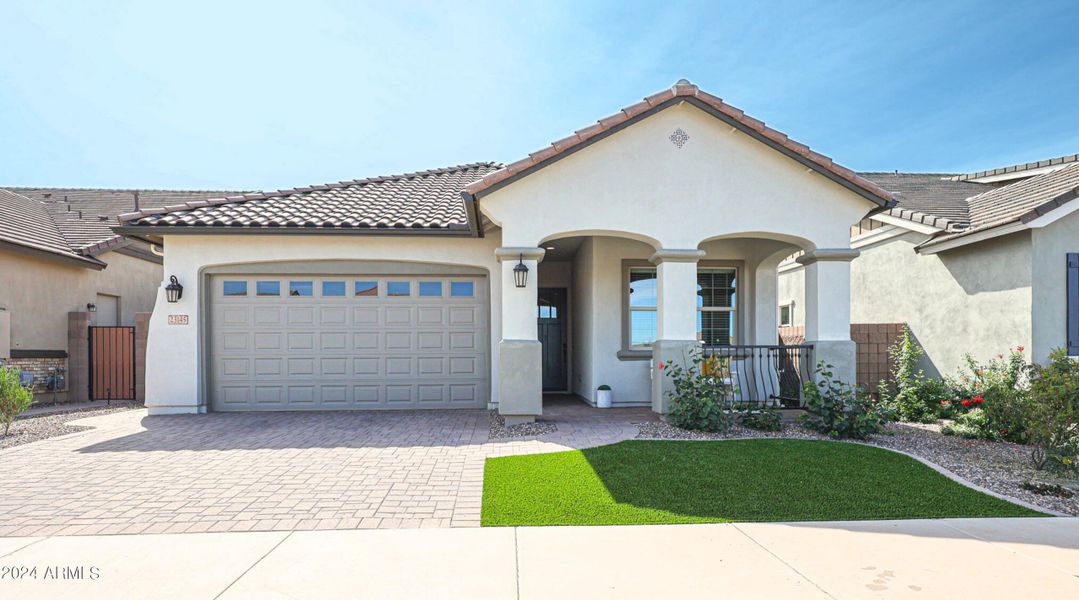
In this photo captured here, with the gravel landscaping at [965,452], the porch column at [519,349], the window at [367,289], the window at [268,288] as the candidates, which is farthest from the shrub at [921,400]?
the window at [268,288]

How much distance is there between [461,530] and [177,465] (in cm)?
419

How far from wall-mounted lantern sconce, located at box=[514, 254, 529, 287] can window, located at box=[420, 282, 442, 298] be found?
8.47ft

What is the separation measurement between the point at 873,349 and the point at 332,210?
37.6ft

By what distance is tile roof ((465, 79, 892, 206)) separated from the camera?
8.16 meters

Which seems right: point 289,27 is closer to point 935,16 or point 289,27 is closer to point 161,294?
point 161,294

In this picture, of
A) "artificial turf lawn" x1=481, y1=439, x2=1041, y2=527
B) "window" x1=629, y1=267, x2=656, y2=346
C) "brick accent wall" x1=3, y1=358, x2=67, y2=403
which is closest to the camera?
"artificial turf lawn" x1=481, y1=439, x2=1041, y2=527

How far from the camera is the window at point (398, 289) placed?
10352mm

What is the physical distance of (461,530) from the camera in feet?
14.1

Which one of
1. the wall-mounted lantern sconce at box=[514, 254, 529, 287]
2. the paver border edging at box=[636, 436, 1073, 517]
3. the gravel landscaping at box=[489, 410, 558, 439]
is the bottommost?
the gravel landscaping at box=[489, 410, 558, 439]

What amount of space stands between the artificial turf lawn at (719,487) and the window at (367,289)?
16.9 ft

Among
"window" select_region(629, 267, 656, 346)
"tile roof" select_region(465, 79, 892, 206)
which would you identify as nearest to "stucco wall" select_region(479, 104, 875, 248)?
"tile roof" select_region(465, 79, 892, 206)

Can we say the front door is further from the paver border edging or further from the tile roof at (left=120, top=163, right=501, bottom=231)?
the paver border edging

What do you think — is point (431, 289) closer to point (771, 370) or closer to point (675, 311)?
point (675, 311)

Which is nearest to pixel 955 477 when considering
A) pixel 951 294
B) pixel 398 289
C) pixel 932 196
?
pixel 951 294
